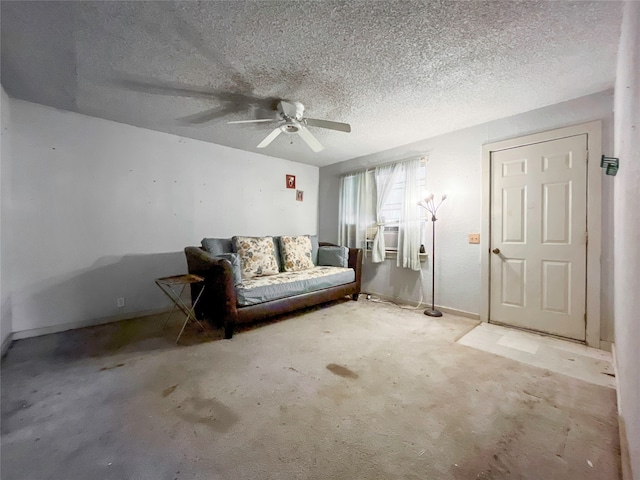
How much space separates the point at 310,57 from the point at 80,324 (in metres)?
3.54

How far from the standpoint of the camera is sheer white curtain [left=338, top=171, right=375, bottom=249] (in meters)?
4.03

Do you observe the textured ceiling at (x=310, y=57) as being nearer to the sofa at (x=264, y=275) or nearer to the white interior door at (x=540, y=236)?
the white interior door at (x=540, y=236)

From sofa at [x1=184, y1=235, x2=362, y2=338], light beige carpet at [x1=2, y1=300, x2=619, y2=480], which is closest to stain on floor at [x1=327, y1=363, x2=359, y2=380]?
light beige carpet at [x1=2, y1=300, x2=619, y2=480]

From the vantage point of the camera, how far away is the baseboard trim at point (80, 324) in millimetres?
2410

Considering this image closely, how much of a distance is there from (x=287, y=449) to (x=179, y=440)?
54cm

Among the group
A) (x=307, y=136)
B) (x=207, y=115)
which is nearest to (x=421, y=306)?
(x=307, y=136)

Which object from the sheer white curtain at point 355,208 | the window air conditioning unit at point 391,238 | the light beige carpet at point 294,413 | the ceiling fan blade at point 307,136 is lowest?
the light beige carpet at point 294,413

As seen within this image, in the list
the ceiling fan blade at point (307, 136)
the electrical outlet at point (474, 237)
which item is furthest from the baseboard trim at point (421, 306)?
the ceiling fan blade at point (307, 136)

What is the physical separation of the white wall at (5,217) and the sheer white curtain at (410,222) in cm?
422

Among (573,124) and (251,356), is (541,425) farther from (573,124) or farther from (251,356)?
(573,124)

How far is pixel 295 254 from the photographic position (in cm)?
354

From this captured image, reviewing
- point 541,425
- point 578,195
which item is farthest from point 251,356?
point 578,195

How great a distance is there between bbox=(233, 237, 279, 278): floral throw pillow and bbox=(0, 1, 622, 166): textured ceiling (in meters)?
1.50

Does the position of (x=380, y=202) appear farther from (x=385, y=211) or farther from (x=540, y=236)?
(x=540, y=236)
